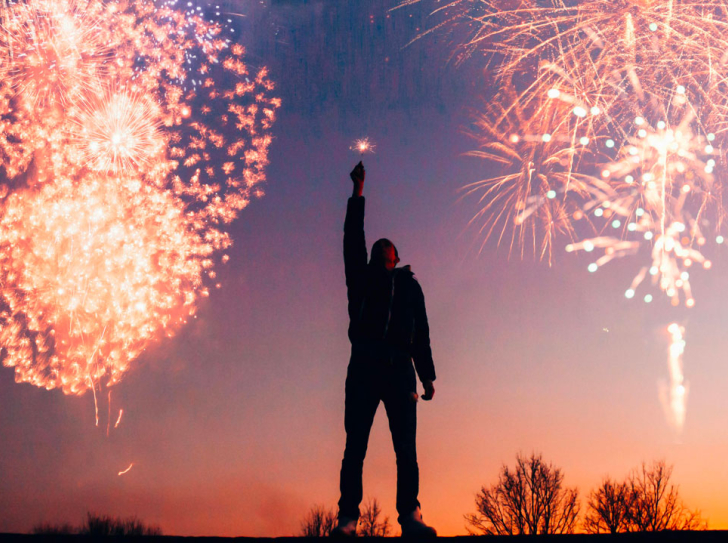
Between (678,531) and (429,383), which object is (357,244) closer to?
(429,383)

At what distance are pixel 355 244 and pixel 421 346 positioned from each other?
34.2 inches

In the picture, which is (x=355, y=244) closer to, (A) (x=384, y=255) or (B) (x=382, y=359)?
(A) (x=384, y=255)

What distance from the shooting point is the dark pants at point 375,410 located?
3807 millimetres

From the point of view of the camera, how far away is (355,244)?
4.17 meters

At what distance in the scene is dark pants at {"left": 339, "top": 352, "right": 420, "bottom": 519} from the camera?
381 centimetres

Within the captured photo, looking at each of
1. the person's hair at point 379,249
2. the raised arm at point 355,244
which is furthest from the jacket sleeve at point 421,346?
the raised arm at point 355,244

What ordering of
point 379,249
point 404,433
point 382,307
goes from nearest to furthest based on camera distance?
point 404,433
point 382,307
point 379,249

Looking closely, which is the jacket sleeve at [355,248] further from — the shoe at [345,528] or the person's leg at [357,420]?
the shoe at [345,528]

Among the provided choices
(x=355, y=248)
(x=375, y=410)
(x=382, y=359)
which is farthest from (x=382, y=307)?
(x=375, y=410)

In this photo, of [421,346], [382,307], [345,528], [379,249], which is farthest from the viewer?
[379,249]

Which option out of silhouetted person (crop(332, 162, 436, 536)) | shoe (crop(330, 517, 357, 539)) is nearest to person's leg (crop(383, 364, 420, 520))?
silhouetted person (crop(332, 162, 436, 536))

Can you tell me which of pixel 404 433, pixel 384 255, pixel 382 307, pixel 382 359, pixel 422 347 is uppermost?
pixel 384 255

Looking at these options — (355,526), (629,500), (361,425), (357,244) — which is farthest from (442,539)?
(629,500)

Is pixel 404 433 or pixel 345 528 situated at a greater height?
pixel 404 433
